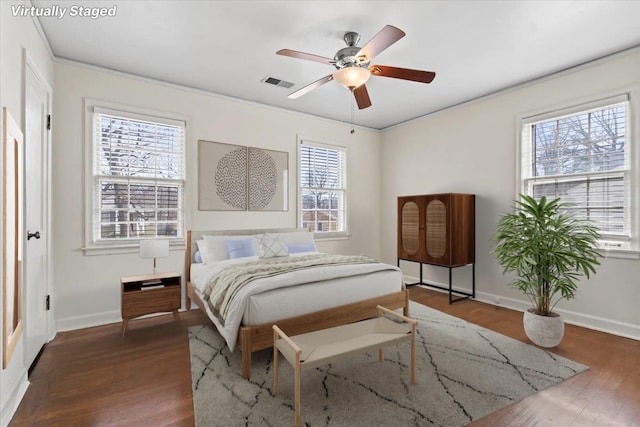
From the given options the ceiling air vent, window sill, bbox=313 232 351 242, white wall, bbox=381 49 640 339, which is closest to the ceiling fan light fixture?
the ceiling air vent

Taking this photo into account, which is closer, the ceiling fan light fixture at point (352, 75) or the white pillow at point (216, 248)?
the ceiling fan light fixture at point (352, 75)

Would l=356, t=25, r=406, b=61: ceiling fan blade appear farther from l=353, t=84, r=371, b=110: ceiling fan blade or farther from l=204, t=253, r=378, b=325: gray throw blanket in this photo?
l=204, t=253, r=378, b=325: gray throw blanket

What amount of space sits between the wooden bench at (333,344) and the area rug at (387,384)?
0.16m

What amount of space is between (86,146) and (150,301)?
5.94 feet

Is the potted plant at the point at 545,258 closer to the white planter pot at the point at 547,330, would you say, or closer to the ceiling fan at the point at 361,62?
the white planter pot at the point at 547,330

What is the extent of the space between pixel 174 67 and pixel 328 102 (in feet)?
6.57

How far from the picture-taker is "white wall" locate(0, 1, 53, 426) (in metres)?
1.85

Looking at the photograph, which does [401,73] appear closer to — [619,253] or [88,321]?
[619,253]

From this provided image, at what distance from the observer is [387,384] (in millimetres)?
2215

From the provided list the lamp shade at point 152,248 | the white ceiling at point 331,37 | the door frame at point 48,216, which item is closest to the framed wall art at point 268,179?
the white ceiling at point 331,37

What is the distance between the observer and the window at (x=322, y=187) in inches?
199

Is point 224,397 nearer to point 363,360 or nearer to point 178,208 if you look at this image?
point 363,360

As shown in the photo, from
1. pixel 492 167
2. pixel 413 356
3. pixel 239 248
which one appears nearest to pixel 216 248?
pixel 239 248

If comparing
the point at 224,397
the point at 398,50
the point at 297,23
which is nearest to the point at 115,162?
the point at 297,23
